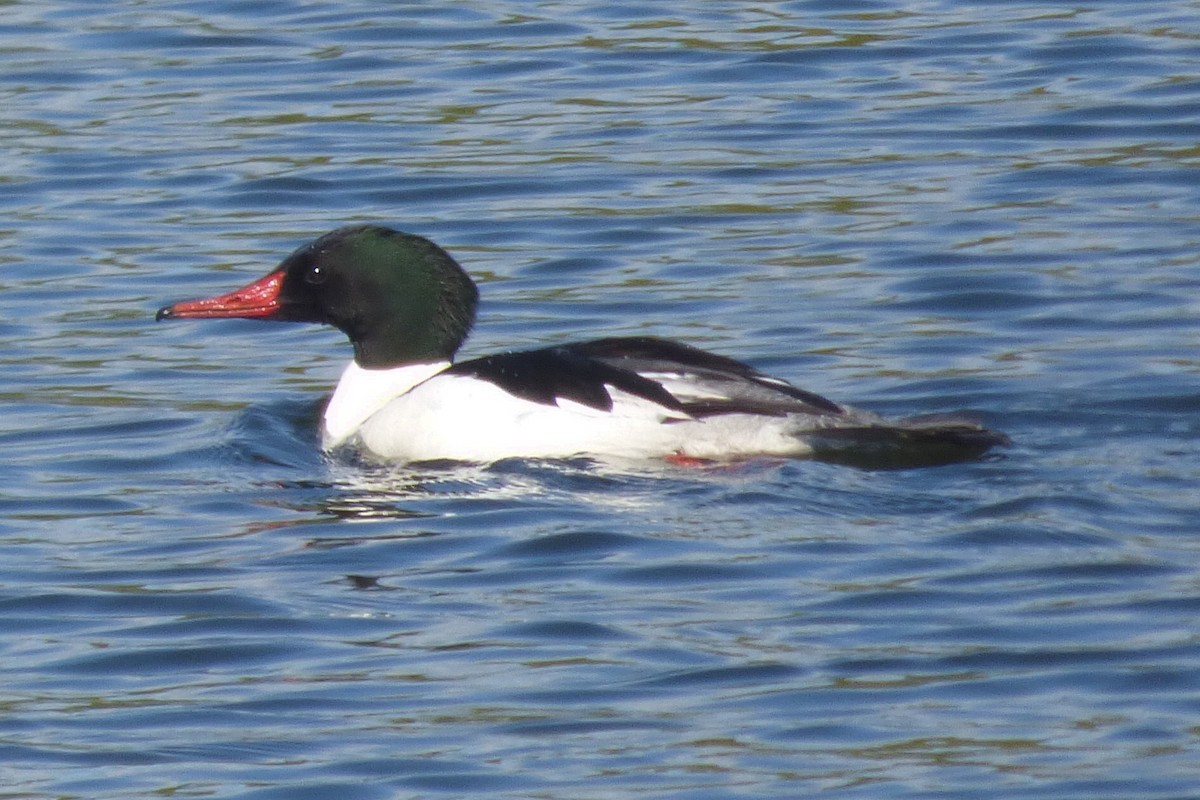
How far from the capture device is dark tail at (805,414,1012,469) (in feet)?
25.6

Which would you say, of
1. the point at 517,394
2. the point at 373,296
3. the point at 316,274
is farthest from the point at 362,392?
the point at 517,394

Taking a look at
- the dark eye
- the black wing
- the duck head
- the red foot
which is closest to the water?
the red foot

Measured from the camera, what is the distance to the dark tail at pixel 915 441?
25.6 ft

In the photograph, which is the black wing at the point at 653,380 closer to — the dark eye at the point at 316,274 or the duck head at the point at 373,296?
the duck head at the point at 373,296

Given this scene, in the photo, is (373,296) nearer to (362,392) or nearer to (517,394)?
(362,392)

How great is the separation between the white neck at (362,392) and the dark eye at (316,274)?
0.35 m

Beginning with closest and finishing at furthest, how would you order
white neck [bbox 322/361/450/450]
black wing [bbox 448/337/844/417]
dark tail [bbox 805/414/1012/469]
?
dark tail [bbox 805/414/1012/469] < black wing [bbox 448/337/844/417] < white neck [bbox 322/361/450/450]

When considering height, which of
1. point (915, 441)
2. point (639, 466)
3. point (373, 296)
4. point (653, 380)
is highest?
point (373, 296)

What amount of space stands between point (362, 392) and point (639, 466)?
1350 millimetres

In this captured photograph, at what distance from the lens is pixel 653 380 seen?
826 cm

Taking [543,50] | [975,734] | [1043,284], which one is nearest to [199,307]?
[1043,284]

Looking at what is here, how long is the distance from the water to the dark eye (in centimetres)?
51

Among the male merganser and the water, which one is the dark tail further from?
the water

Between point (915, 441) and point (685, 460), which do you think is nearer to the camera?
point (915, 441)
